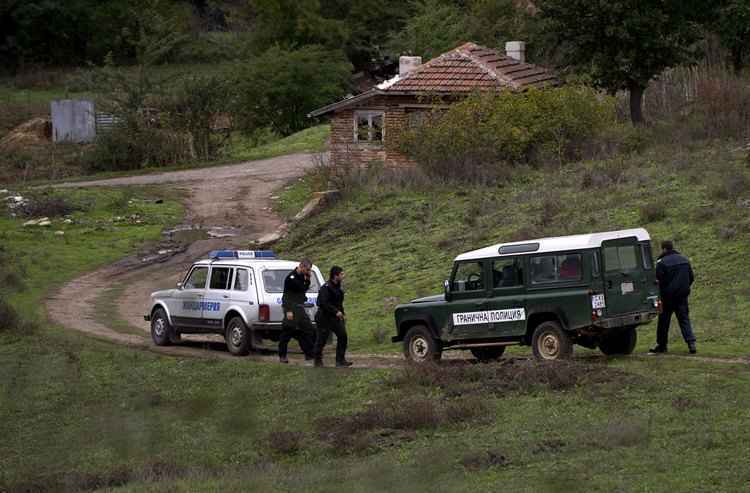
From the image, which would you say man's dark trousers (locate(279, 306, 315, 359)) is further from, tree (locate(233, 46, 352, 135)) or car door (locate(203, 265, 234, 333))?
tree (locate(233, 46, 352, 135))

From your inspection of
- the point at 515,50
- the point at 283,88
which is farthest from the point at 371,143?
the point at 283,88

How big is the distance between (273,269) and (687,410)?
366 inches

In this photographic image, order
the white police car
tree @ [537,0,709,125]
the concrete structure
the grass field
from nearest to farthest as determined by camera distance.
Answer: the grass field
the white police car
tree @ [537,0,709,125]
the concrete structure

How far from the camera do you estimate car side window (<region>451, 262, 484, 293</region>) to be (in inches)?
773

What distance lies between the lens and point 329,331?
20641mm

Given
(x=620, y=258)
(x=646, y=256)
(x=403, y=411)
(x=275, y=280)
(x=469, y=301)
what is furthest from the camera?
(x=275, y=280)

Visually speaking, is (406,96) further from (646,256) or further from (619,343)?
(646,256)

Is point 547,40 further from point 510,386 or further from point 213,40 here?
point 213,40

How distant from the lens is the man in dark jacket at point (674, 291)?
19328 millimetres

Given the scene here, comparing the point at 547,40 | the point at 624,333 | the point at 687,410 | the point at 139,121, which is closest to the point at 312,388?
the point at 624,333

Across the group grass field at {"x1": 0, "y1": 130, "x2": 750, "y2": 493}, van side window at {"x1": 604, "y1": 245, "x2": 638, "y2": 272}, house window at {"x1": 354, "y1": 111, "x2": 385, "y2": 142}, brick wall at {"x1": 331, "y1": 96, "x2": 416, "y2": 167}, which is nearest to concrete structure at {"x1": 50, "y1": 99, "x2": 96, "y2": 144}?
brick wall at {"x1": 331, "y1": 96, "x2": 416, "y2": 167}

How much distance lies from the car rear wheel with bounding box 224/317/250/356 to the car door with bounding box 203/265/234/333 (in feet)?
0.88

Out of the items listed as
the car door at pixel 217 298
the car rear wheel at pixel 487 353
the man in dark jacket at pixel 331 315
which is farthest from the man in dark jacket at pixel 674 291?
the car door at pixel 217 298

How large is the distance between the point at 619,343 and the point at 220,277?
7.44m
